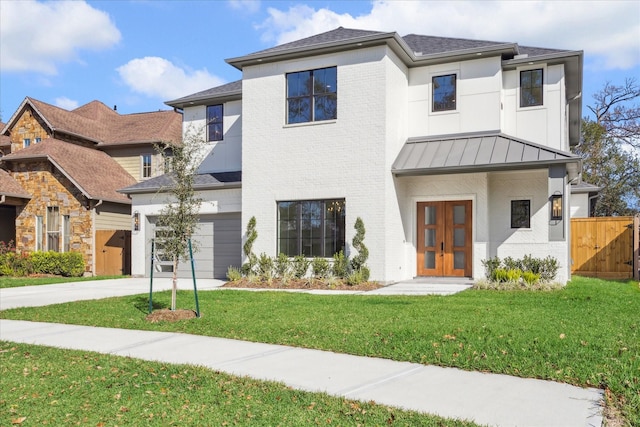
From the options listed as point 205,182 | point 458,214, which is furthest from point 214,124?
point 458,214

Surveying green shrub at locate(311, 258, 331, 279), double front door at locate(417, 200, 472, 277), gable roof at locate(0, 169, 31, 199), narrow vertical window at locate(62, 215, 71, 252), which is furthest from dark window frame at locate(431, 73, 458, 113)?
gable roof at locate(0, 169, 31, 199)

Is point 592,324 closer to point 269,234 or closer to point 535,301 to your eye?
point 535,301

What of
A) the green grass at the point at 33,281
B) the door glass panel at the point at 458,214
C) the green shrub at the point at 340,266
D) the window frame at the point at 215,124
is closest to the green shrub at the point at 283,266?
the green shrub at the point at 340,266

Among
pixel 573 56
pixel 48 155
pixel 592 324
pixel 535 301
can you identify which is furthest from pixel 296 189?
pixel 48 155

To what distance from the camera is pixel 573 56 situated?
15.2m

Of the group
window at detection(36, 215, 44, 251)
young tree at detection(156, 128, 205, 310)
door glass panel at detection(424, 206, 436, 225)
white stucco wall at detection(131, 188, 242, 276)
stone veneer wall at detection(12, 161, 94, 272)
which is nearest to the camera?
young tree at detection(156, 128, 205, 310)

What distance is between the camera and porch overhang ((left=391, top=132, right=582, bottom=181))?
46.5 ft

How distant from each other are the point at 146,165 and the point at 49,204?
4.69 metres

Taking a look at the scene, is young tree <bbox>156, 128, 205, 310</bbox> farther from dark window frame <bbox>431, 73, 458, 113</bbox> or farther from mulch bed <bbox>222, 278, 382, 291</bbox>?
dark window frame <bbox>431, 73, 458, 113</bbox>

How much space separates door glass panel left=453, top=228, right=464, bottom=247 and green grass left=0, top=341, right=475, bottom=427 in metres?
11.5

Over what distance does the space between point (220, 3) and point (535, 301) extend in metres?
10.8

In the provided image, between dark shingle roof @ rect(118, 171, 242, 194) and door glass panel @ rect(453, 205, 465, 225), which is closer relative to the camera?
door glass panel @ rect(453, 205, 465, 225)

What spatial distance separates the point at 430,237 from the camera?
1670cm

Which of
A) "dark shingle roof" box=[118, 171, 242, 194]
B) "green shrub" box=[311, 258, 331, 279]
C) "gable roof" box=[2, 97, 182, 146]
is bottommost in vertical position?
"green shrub" box=[311, 258, 331, 279]
